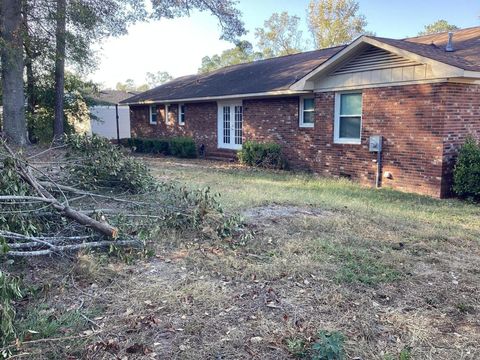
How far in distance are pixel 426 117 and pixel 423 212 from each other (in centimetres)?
286

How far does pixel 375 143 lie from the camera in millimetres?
10781

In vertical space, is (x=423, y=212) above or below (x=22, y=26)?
below

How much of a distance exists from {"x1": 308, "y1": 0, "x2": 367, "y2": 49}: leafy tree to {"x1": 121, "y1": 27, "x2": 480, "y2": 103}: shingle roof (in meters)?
23.0

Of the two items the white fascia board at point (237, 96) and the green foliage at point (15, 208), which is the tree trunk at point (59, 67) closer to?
the white fascia board at point (237, 96)

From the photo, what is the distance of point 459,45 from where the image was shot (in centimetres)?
1157

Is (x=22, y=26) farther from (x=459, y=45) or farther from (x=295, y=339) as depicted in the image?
(x=295, y=339)

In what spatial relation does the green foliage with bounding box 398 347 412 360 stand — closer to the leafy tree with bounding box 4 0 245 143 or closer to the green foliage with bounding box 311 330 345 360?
the green foliage with bounding box 311 330 345 360

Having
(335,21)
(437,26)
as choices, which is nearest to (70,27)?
(335,21)

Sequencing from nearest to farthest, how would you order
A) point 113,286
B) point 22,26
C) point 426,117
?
point 113,286, point 426,117, point 22,26

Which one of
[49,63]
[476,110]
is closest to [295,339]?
[476,110]

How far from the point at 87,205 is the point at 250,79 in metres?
12.0

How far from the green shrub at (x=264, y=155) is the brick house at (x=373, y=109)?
1.03 feet

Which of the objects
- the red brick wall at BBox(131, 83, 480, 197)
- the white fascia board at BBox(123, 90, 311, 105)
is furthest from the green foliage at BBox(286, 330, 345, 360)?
the white fascia board at BBox(123, 90, 311, 105)

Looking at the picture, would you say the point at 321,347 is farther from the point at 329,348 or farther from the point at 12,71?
the point at 12,71
